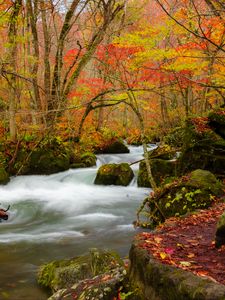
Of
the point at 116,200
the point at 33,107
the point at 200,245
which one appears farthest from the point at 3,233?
the point at 33,107

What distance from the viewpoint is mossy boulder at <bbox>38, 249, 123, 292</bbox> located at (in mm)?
5027

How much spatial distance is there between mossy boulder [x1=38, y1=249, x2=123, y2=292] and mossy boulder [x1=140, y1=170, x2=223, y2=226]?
1923mm

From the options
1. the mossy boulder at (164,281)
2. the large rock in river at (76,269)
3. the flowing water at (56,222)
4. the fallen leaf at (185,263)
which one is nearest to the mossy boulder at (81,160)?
the flowing water at (56,222)

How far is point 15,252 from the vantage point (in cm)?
696

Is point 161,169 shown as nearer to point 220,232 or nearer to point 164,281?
point 220,232

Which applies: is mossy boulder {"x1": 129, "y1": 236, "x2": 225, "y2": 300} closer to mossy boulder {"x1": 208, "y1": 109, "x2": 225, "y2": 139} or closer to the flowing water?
the flowing water

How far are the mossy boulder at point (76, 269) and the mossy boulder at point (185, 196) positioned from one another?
192 centimetres

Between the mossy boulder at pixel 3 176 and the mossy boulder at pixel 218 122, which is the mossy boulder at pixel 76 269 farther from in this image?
the mossy boulder at pixel 3 176

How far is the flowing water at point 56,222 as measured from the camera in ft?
20.4

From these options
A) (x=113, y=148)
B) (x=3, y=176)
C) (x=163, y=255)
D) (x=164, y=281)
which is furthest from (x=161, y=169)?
(x=113, y=148)

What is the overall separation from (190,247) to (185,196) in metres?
3.24

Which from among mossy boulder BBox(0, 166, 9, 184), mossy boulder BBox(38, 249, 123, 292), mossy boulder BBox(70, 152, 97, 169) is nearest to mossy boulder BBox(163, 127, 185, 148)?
mossy boulder BBox(70, 152, 97, 169)

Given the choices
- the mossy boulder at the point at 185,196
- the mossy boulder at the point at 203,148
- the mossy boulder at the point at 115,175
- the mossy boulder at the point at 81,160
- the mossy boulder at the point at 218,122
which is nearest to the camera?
the mossy boulder at the point at 185,196

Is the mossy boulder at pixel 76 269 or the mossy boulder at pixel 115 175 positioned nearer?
the mossy boulder at pixel 76 269
